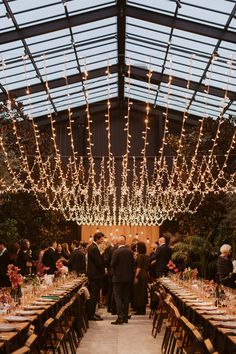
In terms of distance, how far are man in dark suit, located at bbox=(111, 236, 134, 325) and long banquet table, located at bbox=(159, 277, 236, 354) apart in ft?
5.17

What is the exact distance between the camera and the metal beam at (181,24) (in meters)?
14.6

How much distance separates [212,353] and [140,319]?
739 cm

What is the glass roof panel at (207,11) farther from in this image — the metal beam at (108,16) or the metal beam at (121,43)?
the metal beam at (121,43)

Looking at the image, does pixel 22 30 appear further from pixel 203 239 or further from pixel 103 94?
pixel 103 94

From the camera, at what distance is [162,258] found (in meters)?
12.1

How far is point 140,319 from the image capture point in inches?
433

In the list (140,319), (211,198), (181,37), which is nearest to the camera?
(140,319)

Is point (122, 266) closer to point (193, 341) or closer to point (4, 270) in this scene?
point (4, 270)

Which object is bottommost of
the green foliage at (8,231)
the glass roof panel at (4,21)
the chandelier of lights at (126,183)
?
the green foliage at (8,231)

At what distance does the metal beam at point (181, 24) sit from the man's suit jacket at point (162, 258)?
5393mm

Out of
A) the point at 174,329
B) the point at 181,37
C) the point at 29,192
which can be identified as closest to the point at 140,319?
the point at 174,329

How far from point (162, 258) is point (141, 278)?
2.44 ft

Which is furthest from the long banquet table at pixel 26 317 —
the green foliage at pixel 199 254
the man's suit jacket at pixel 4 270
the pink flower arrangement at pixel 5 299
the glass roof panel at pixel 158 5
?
the glass roof panel at pixel 158 5

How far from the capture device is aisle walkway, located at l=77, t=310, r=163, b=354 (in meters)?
7.59
